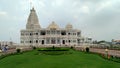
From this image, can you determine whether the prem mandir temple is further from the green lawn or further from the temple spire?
the green lawn

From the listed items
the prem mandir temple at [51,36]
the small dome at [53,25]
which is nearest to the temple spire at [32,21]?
the prem mandir temple at [51,36]

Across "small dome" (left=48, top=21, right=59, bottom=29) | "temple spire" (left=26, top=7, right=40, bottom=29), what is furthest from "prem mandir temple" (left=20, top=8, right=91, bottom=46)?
"temple spire" (left=26, top=7, right=40, bottom=29)

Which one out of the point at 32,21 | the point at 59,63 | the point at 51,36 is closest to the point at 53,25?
the point at 51,36

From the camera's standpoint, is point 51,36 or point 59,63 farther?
point 51,36

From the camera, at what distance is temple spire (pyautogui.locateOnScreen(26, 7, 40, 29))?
102 m

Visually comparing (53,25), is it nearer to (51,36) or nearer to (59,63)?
(51,36)

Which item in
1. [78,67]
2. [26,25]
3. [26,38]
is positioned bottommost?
[78,67]

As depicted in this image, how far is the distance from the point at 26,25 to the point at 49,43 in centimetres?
1900

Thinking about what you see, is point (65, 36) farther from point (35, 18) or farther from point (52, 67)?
point (52, 67)

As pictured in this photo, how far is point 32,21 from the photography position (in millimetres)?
102812

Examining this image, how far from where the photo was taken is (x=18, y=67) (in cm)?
1906

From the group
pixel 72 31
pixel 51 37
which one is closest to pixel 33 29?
pixel 51 37

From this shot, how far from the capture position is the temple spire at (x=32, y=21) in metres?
102

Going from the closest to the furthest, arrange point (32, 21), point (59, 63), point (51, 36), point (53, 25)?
1. point (59, 63)
2. point (51, 36)
3. point (53, 25)
4. point (32, 21)
